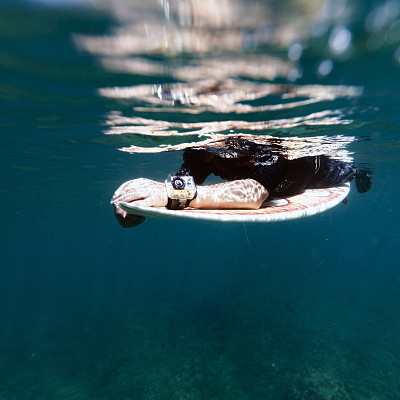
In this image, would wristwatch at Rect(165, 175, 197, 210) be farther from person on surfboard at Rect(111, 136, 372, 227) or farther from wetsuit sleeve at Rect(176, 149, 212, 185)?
wetsuit sleeve at Rect(176, 149, 212, 185)

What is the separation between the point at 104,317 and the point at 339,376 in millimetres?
17475

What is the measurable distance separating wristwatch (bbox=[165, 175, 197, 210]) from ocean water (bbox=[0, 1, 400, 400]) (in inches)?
81.3

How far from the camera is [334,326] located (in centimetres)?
1620

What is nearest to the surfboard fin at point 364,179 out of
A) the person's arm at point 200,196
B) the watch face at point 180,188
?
the person's arm at point 200,196

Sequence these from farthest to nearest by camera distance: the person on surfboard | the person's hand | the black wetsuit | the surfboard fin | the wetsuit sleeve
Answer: the surfboard fin < the wetsuit sleeve < the black wetsuit < the person on surfboard < the person's hand

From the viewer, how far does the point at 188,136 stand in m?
8.23

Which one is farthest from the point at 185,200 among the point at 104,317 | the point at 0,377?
the point at 104,317

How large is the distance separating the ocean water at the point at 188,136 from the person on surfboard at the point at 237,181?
132 centimetres

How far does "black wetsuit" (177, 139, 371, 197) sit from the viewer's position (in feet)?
15.0

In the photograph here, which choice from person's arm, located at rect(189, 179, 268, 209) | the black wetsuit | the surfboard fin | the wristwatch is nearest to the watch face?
the wristwatch

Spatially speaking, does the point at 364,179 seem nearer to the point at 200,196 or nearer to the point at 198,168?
the point at 198,168

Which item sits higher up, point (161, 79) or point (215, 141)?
point (161, 79)

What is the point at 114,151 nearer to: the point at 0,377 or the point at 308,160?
the point at 308,160

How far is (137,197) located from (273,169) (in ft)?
9.89
